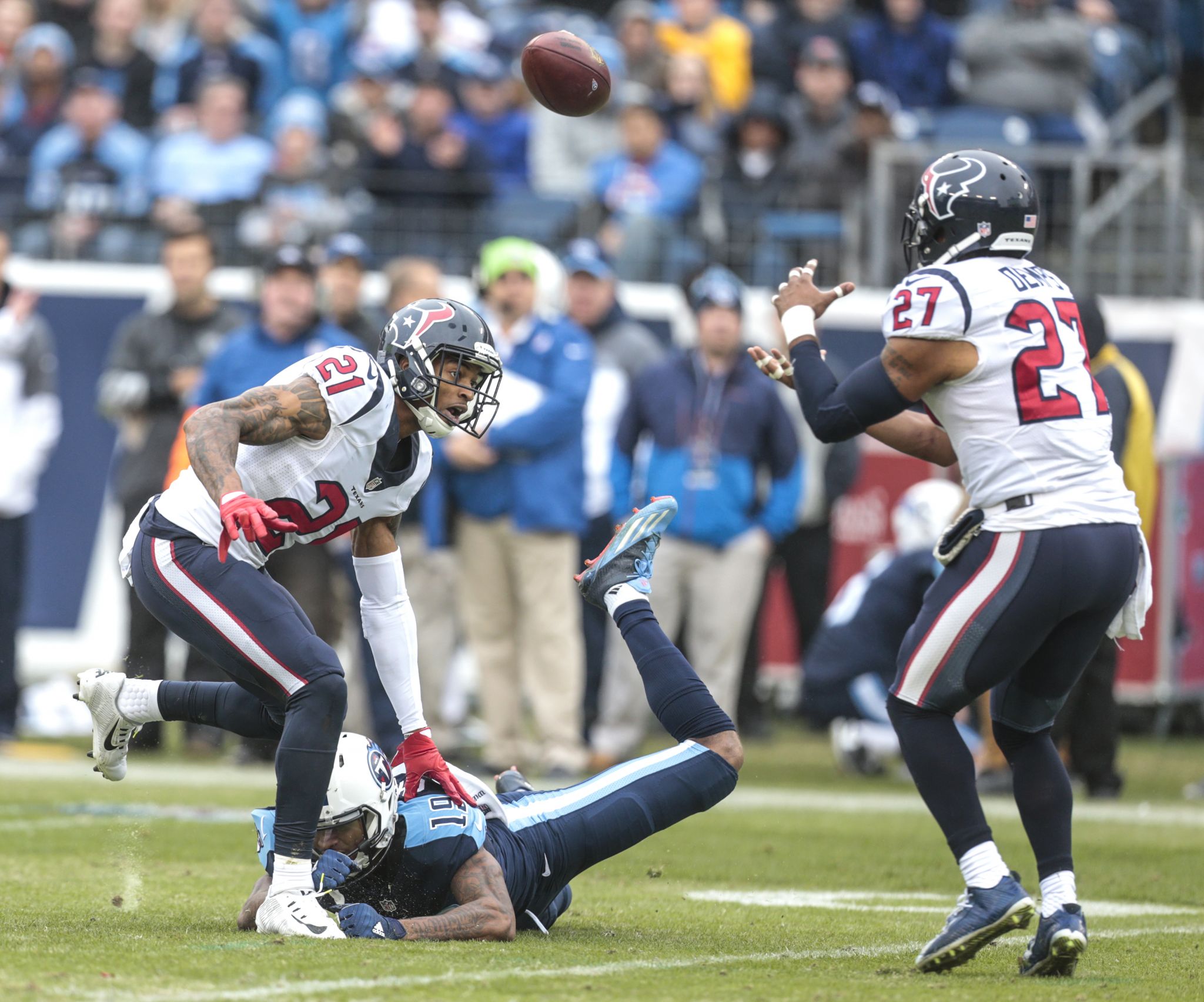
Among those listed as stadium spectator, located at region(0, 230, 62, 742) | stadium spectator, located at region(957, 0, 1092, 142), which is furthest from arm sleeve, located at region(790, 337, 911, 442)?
stadium spectator, located at region(957, 0, 1092, 142)

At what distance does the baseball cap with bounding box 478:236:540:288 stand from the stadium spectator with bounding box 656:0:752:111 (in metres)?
5.23

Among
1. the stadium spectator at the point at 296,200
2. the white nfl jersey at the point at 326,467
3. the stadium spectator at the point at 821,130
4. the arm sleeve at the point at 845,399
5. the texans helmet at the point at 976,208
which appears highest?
the stadium spectator at the point at 821,130

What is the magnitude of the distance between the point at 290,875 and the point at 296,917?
0.10 meters

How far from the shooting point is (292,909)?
14.7 feet

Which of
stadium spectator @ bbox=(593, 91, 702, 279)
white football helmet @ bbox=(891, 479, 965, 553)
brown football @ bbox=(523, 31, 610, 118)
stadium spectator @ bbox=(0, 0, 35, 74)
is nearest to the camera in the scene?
brown football @ bbox=(523, 31, 610, 118)

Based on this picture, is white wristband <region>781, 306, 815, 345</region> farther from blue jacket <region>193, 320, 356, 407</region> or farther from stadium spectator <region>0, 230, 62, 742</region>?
stadium spectator <region>0, 230, 62, 742</region>

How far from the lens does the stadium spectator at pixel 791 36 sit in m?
13.9

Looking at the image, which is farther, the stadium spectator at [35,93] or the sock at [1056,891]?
the stadium spectator at [35,93]

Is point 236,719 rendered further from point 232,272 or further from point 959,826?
point 232,272

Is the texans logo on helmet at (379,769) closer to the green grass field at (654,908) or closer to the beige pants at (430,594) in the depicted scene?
the green grass field at (654,908)

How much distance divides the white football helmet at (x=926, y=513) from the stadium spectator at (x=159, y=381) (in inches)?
142

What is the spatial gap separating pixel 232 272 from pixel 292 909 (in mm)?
8273

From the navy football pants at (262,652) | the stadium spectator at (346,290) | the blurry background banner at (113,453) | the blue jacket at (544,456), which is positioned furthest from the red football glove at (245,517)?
the blurry background banner at (113,453)

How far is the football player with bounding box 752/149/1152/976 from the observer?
4.47 meters
